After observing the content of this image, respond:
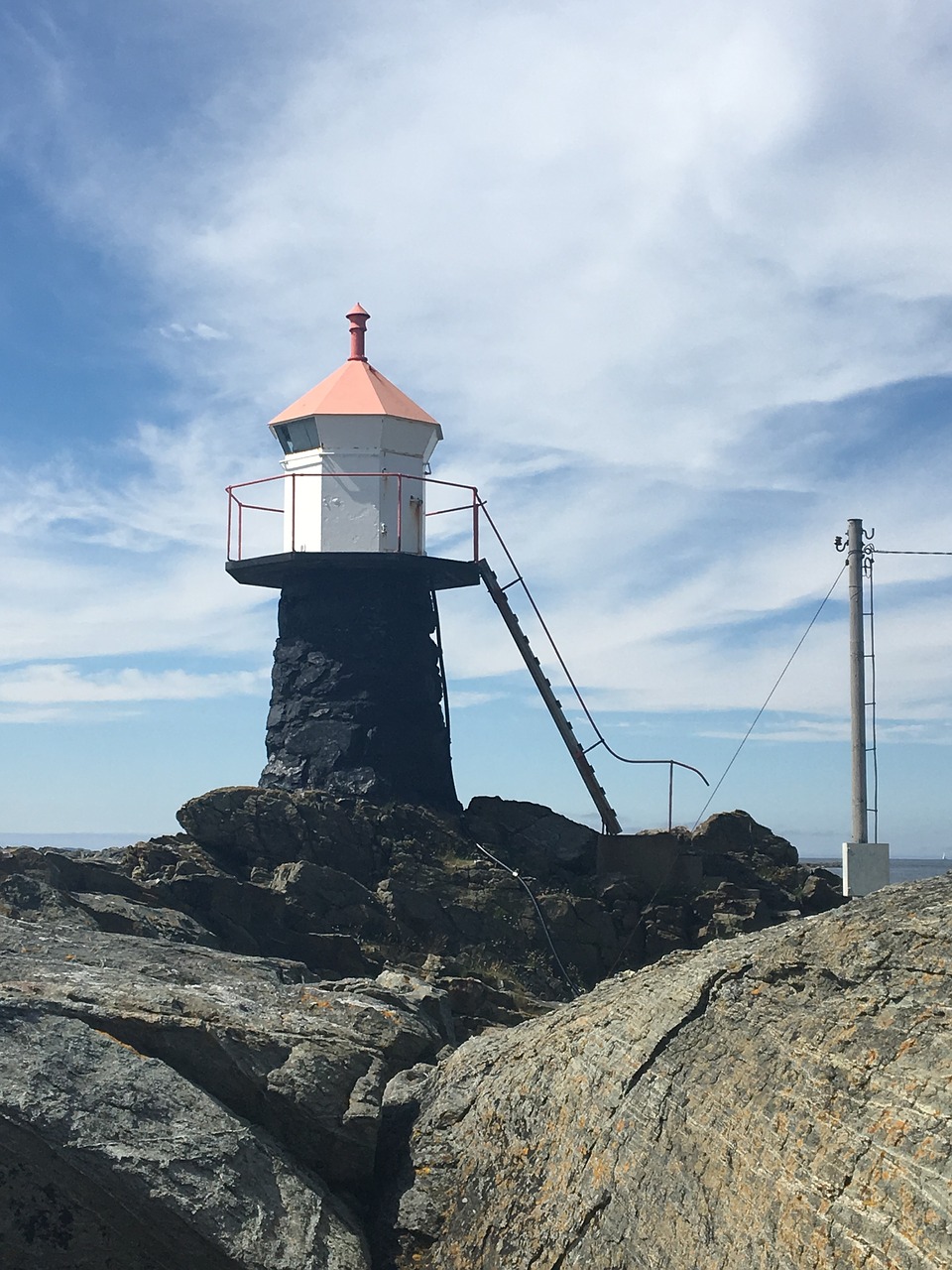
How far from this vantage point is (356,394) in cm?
2523

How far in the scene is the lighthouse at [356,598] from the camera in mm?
24703

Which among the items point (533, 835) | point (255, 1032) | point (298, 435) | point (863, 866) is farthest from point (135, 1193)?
point (298, 435)

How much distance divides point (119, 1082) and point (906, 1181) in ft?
16.9

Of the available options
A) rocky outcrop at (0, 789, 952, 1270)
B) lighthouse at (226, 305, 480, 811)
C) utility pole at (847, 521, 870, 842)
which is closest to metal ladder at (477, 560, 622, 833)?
lighthouse at (226, 305, 480, 811)

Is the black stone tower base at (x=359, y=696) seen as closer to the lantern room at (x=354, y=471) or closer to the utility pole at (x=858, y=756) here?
the lantern room at (x=354, y=471)

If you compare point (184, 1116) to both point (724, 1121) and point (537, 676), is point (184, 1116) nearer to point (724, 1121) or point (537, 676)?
point (724, 1121)

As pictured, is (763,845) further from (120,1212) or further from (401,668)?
(120,1212)

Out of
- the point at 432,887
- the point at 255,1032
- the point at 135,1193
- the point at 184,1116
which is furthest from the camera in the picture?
the point at 432,887

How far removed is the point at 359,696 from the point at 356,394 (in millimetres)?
5662

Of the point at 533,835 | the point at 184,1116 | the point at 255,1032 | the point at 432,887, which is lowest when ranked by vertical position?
the point at 184,1116

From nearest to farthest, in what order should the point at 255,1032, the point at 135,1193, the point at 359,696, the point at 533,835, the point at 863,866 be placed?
the point at 135,1193, the point at 255,1032, the point at 863,866, the point at 359,696, the point at 533,835

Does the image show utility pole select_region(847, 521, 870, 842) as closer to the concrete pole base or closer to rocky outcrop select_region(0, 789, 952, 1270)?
the concrete pole base

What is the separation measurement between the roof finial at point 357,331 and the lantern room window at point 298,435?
2.07 m

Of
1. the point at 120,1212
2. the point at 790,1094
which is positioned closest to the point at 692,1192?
the point at 790,1094
